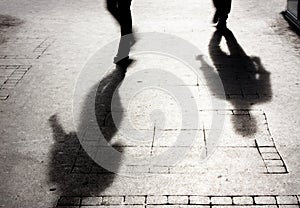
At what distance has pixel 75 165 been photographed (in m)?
4.53

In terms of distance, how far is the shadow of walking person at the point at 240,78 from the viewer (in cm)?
541

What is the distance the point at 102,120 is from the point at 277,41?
4.90 meters

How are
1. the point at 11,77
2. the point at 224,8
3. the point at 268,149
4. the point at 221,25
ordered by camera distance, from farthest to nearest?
the point at 221,25
the point at 224,8
the point at 11,77
the point at 268,149

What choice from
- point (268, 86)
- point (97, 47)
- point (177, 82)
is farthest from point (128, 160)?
point (97, 47)

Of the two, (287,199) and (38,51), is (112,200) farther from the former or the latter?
(38,51)

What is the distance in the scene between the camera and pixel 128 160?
A: 15.1ft

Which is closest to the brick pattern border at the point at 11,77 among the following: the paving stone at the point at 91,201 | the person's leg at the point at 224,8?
the paving stone at the point at 91,201

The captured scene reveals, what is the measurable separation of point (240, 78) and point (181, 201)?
3.42m

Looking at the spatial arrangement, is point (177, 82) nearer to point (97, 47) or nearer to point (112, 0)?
point (97, 47)

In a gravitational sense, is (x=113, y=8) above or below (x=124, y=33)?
below

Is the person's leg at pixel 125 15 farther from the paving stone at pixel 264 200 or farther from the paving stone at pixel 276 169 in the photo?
the paving stone at pixel 264 200

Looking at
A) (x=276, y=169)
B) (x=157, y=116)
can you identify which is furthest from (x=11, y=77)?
(x=276, y=169)

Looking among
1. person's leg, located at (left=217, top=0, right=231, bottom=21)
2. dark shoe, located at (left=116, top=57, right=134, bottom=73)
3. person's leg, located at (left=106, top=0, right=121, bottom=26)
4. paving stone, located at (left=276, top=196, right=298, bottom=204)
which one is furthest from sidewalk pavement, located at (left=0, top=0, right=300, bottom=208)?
person's leg, located at (left=106, top=0, right=121, bottom=26)

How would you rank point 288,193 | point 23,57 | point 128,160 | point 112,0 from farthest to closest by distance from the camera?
point 112,0
point 23,57
point 128,160
point 288,193
